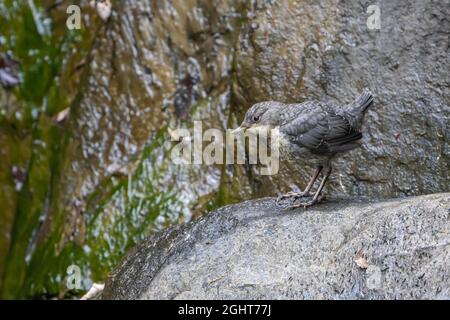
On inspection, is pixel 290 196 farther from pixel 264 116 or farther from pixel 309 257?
pixel 309 257

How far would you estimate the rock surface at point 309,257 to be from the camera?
3.89m

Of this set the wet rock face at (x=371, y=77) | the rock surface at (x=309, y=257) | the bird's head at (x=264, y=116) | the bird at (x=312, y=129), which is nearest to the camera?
the rock surface at (x=309, y=257)

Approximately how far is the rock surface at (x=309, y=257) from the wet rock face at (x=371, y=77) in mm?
1529

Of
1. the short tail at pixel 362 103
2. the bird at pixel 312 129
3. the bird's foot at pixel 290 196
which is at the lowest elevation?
the bird's foot at pixel 290 196

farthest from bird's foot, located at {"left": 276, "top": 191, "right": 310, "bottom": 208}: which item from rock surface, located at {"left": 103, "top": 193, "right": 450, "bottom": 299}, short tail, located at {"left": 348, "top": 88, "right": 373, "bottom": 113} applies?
short tail, located at {"left": 348, "top": 88, "right": 373, "bottom": 113}

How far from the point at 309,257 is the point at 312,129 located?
1329 millimetres

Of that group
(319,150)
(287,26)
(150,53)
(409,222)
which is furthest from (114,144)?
(409,222)

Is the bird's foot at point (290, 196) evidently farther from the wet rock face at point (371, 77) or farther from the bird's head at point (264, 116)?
the wet rock face at point (371, 77)

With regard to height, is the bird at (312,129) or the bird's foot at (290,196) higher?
the bird at (312,129)

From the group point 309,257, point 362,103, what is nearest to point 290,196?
point 362,103

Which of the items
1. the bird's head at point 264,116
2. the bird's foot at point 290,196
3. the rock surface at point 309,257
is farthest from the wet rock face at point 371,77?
the rock surface at point 309,257

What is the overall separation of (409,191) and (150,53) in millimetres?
3090

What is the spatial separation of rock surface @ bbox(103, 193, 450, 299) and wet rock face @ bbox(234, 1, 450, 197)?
1.53m

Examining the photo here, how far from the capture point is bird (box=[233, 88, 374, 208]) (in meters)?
5.28
